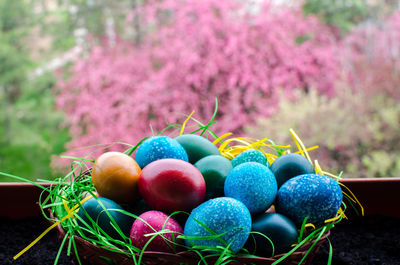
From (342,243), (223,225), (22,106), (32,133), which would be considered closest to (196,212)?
(223,225)

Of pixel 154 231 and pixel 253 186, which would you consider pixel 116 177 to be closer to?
pixel 154 231

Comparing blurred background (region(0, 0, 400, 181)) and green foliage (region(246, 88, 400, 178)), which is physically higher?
blurred background (region(0, 0, 400, 181))

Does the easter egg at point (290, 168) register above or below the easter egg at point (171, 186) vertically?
below

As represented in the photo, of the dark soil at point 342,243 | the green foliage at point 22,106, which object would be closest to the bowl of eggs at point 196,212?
the dark soil at point 342,243

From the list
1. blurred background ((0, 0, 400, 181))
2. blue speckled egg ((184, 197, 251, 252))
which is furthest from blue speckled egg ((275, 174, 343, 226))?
blurred background ((0, 0, 400, 181))

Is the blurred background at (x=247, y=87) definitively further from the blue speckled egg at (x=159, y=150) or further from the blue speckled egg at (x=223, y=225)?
the blue speckled egg at (x=223, y=225)

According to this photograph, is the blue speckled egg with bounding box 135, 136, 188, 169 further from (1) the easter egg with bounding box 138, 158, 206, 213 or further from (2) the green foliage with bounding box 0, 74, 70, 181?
(2) the green foliage with bounding box 0, 74, 70, 181
